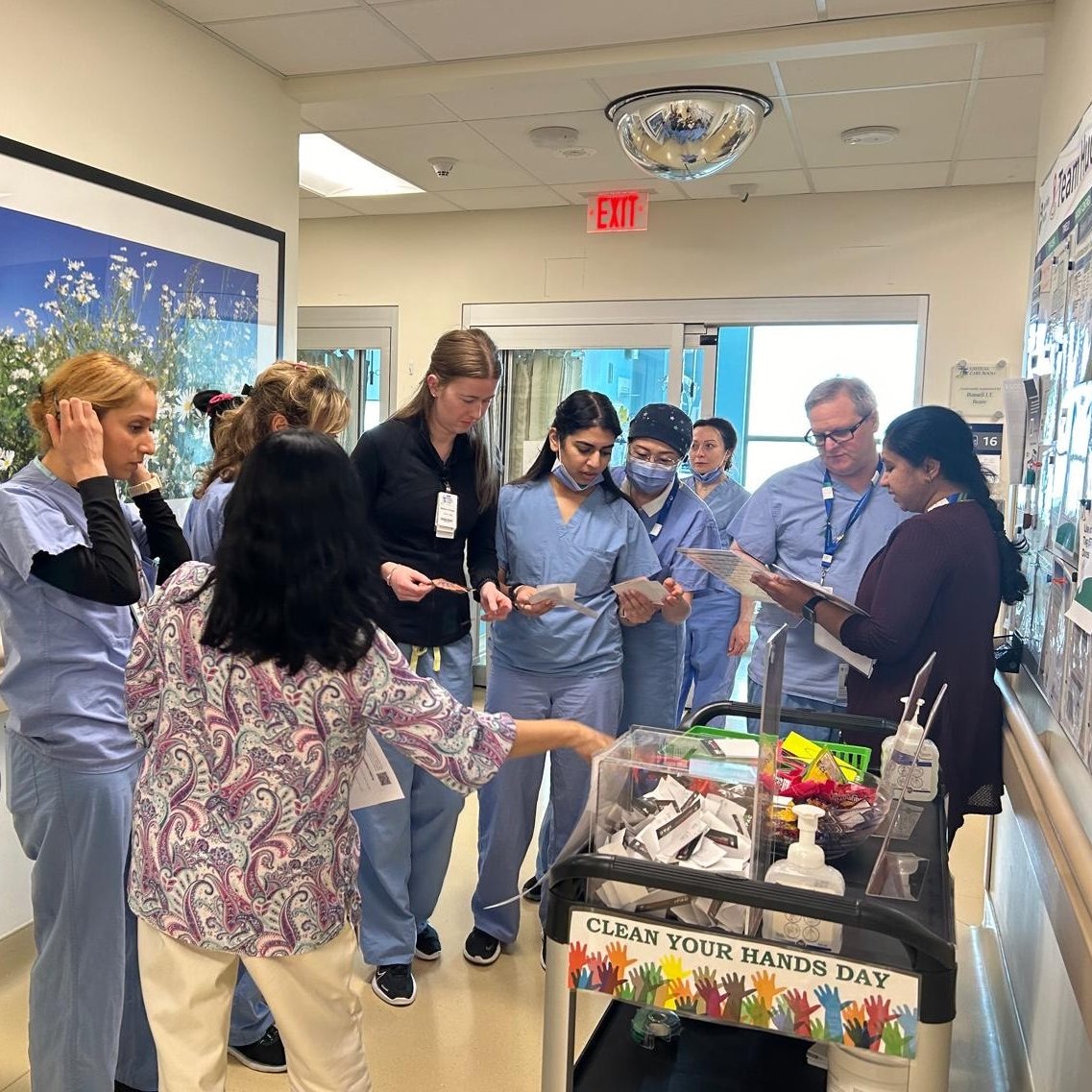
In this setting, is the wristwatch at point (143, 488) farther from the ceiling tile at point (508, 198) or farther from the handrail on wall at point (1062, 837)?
the ceiling tile at point (508, 198)

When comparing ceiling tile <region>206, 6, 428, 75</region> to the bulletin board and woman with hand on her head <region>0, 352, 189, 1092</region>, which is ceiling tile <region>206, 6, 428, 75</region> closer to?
woman with hand on her head <region>0, 352, 189, 1092</region>

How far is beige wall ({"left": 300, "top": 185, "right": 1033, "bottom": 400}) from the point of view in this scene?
14.0ft

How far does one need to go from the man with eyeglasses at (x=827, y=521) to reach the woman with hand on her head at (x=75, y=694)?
1.48m

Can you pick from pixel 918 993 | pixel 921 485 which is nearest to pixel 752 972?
pixel 918 993

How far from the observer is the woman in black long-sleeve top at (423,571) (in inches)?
93.5

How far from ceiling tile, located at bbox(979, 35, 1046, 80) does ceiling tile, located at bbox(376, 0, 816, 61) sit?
22.3 inches

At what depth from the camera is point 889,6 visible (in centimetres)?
260

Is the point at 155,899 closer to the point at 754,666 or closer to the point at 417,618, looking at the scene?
the point at 417,618

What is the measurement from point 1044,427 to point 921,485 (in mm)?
295

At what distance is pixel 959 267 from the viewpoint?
4297 mm

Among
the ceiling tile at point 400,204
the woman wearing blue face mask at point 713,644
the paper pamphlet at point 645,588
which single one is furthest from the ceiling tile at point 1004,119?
the ceiling tile at point 400,204

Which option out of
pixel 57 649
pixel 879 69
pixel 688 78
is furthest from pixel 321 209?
pixel 57 649

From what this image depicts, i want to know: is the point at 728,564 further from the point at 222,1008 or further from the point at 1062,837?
the point at 222,1008

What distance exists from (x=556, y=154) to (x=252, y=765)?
3.21 metres
